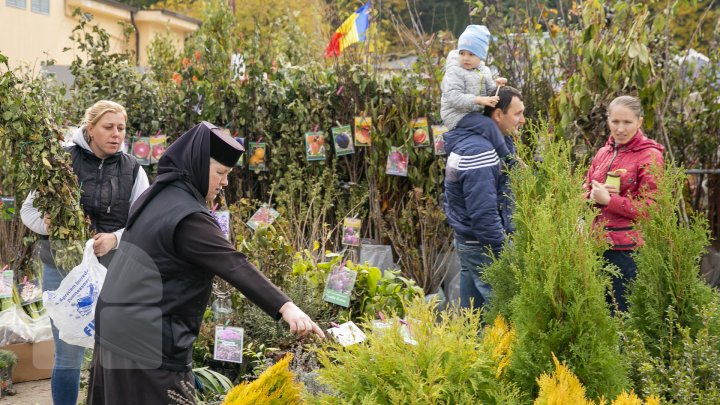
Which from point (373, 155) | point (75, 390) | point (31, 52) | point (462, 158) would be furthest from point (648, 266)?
point (31, 52)

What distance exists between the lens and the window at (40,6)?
1742 cm

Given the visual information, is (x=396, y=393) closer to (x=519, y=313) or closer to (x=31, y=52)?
(x=519, y=313)

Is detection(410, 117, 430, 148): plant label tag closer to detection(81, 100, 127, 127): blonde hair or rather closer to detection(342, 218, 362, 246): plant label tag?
detection(342, 218, 362, 246): plant label tag

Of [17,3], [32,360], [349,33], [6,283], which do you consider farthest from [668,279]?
[17,3]

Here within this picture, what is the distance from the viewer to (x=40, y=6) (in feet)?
58.0

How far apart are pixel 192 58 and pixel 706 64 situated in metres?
4.80

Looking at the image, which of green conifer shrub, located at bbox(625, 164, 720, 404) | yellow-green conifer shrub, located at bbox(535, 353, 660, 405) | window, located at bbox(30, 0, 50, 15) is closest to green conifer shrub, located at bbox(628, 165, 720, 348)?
green conifer shrub, located at bbox(625, 164, 720, 404)

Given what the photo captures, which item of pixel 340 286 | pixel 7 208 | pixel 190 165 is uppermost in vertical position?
pixel 190 165

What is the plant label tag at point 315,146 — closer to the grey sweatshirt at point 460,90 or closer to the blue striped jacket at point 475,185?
the grey sweatshirt at point 460,90

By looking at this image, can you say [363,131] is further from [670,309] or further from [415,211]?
[670,309]

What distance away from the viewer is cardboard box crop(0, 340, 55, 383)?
565cm

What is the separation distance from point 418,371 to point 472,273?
2936 millimetres

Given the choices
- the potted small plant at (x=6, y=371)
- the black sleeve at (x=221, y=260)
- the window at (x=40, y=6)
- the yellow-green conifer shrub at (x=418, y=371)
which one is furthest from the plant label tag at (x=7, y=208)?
the window at (x=40, y=6)

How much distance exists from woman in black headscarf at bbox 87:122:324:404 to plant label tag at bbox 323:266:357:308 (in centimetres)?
187
